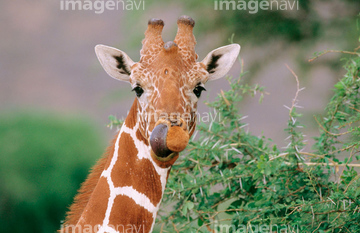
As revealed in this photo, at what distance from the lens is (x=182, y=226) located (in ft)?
10.9

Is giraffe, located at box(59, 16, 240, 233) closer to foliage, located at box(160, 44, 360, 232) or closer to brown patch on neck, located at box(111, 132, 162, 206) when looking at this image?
brown patch on neck, located at box(111, 132, 162, 206)

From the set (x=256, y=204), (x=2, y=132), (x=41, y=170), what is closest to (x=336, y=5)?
(x=256, y=204)

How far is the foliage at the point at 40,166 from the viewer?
268 inches

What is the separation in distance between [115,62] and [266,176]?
4.73 feet

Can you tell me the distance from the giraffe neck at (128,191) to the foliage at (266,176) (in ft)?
2.38

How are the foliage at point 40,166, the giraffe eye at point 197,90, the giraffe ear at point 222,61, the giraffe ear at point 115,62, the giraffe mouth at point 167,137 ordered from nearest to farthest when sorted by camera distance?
1. the giraffe mouth at point 167,137
2. the giraffe eye at point 197,90
3. the giraffe ear at point 115,62
4. the giraffe ear at point 222,61
5. the foliage at point 40,166

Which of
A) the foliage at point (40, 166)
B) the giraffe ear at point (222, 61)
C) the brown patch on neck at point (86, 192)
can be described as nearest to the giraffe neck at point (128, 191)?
the brown patch on neck at point (86, 192)

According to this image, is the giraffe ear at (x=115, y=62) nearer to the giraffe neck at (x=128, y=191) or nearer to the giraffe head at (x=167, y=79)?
the giraffe head at (x=167, y=79)

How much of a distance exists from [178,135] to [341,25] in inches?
224

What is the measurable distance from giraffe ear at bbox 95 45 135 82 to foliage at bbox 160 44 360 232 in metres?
1.02

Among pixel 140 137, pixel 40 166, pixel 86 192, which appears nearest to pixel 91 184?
pixel 86 192

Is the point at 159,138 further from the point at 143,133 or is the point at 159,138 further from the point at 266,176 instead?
the point at 266,176

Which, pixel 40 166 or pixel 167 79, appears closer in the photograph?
pixel 167 79

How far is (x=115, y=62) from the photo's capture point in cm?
265
